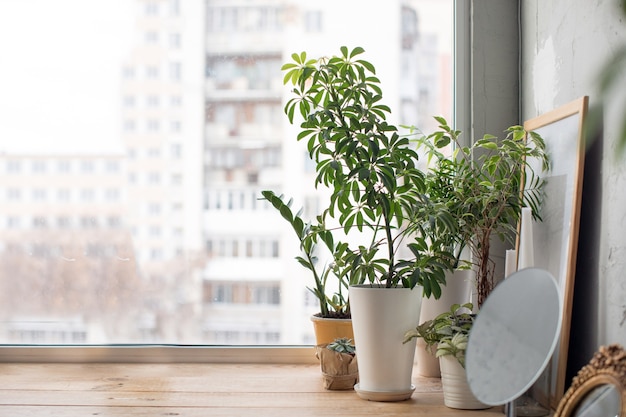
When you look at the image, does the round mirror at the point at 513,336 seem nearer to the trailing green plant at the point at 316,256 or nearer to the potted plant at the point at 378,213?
the potted plant at the point at 378,213

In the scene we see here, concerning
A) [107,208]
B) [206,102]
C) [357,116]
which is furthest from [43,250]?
[357,116]

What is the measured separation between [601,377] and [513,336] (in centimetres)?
17

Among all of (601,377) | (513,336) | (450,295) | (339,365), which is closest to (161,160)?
(339,365)

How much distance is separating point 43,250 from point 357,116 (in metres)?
1.29

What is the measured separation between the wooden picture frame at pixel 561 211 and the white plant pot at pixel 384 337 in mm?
364

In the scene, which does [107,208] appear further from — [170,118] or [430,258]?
[430,258]

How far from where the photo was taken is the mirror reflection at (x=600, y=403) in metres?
1.36

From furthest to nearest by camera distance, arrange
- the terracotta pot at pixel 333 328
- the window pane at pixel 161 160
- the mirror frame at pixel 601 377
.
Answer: the window pane at pixel 161 160, the terracotta pot at pixel 333 328, the mirror frame at pixel 601 377

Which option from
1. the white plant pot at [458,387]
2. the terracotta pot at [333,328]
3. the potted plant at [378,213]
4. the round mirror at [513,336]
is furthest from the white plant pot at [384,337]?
the round mirror at [513,336]

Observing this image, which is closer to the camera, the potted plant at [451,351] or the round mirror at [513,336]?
the round mirror at [513,336]

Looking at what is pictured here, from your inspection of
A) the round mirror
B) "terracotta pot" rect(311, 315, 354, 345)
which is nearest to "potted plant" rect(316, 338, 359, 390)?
"terracotta pot" rect(311, 315, 354, 345)

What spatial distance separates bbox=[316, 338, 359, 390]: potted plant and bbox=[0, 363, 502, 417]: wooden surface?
0.03 m

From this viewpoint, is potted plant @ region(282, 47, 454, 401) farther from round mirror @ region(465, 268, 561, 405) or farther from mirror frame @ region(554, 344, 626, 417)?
mirror frame @ region(554, 344, 626, 417)

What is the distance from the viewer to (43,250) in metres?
2.66
